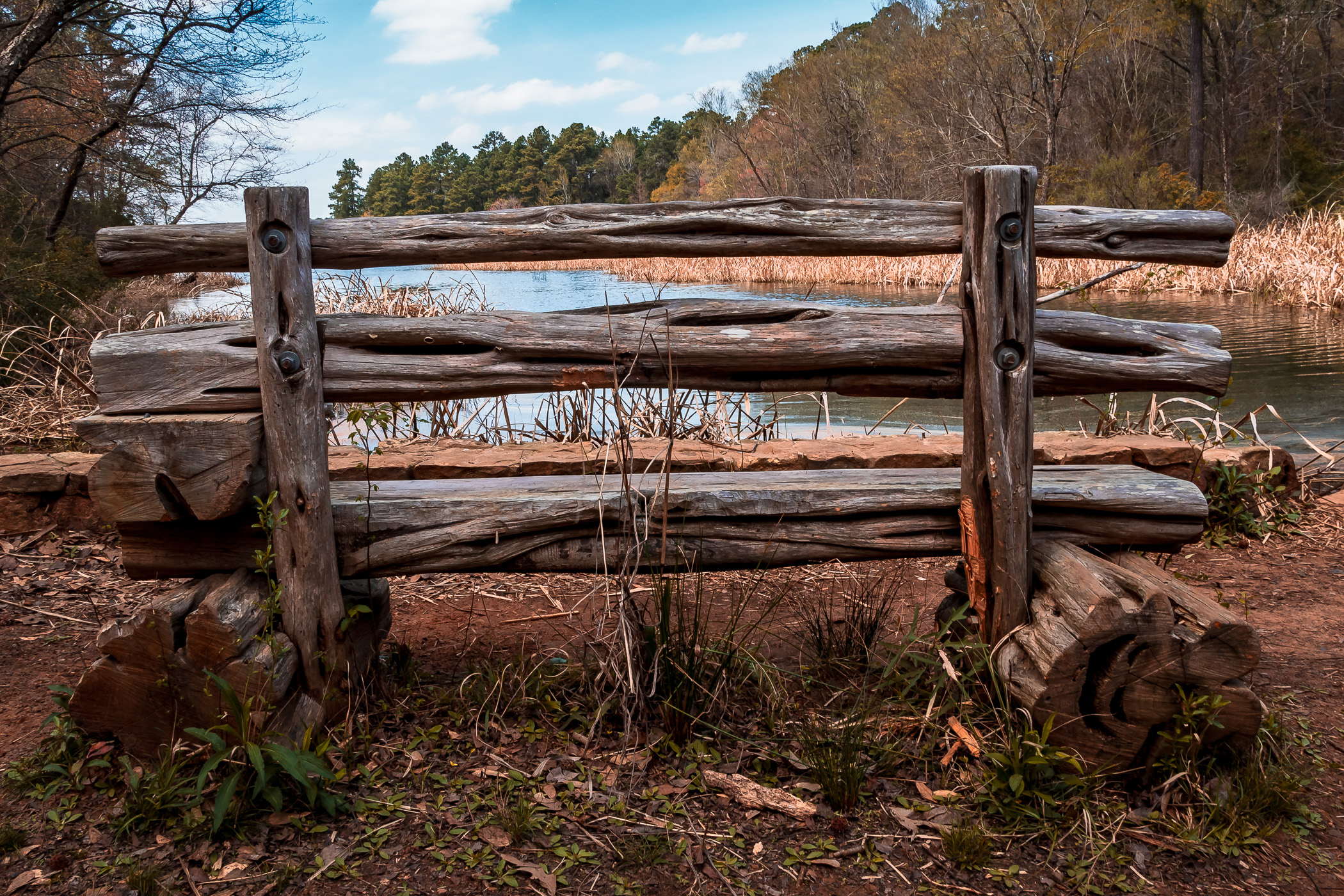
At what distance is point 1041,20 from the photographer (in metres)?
22.6

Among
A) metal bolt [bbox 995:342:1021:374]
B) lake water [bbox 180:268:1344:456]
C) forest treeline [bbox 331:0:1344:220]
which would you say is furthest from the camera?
forest treeline [bbox 331:0:1344:220]

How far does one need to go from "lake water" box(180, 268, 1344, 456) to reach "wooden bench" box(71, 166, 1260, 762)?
1.40 meters

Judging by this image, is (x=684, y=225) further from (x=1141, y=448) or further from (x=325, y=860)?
(x=1141, y=448)

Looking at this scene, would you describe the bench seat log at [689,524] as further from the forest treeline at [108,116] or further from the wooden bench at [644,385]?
the forest treeline at [108,116]

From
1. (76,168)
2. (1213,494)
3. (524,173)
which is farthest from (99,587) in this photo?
(524,173)

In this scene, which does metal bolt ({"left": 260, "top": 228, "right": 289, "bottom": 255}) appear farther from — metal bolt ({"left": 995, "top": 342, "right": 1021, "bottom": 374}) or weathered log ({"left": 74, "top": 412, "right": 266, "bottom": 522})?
metal bolt ({"left": 995, "top": 342, "right": 1021, "bottom": 374})

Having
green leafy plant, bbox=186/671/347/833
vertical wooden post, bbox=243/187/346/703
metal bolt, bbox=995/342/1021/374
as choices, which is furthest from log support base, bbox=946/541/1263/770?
vertical wooden post, bbox=243/187/346/703

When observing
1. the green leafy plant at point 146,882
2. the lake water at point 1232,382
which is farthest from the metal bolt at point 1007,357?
the green leafy plant at point 146,882

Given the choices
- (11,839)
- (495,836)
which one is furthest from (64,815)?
(495,836)

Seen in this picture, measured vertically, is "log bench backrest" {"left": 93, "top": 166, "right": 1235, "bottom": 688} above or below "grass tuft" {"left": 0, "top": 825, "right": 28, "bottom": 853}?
above

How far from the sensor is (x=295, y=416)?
2.58m

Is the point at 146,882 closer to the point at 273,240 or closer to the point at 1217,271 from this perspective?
the point at 273,240

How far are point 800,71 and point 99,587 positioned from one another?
1422 inches

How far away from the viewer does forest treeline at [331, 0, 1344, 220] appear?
943 inches
